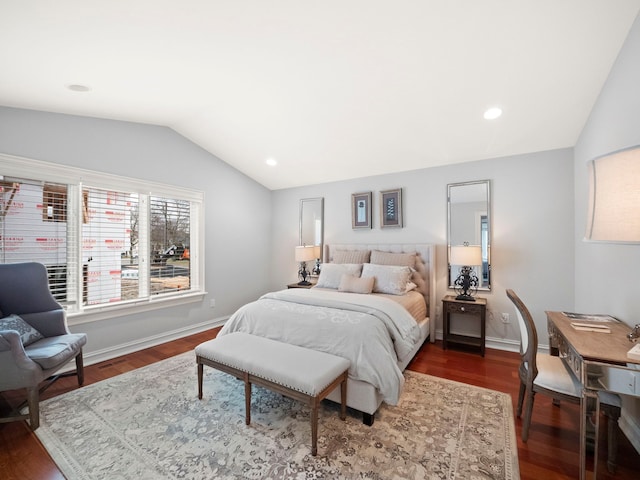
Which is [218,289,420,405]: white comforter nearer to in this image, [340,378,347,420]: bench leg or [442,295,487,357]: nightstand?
[340,378,347,420]: bench leg

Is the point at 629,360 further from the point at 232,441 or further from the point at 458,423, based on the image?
the point at 232,441

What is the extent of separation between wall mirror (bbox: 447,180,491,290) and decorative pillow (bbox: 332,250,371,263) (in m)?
1.11

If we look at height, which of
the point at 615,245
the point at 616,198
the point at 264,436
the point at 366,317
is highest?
the point at 616,198

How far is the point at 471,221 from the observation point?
141 inches

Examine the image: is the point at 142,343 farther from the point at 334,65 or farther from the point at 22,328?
the point at 334,65

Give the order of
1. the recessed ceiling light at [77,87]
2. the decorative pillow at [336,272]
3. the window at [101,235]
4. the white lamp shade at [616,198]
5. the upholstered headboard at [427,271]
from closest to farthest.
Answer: the white lamp shade at [616,198] < the recessed ceiling light at [77,87] < the window at [101,235] < the upholstered headboard at [427,271] < the decorative pillow at [336,272]

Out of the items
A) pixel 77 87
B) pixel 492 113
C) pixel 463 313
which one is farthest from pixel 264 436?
pixel 492 113

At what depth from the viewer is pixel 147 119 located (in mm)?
3352

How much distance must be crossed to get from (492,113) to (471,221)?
1.32m

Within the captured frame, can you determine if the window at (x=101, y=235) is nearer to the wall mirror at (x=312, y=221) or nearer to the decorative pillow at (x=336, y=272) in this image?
the wall mirror at (x=312, y=221)

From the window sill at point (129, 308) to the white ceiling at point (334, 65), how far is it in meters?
2.07

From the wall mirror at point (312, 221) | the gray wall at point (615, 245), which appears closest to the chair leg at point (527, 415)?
the gray wall at point (615, 245)

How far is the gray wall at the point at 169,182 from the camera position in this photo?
9.05 feet

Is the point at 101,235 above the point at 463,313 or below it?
above
